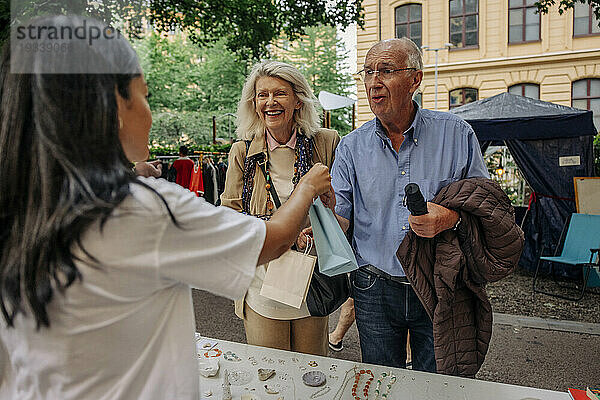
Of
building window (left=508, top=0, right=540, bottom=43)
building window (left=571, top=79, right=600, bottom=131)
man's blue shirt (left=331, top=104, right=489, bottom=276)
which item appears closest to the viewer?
man's blue shirt (left=331, top=104, right=489, bottom=276)

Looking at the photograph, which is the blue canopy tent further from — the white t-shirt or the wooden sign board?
the white t-shirt

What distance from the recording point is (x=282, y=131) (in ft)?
6.34

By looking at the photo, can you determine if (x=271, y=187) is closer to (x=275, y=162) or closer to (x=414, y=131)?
(x=275, y=162)

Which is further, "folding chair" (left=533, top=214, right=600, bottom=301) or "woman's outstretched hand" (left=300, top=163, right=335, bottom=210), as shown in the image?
"folding chair" (left=533, top=214, right=600, bottom=301)

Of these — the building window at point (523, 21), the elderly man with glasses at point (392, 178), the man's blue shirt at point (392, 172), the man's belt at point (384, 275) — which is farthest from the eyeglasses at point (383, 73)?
the building window at point (523, 21)

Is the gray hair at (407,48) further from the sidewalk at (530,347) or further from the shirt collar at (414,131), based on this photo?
the sidewalk at (530,347)

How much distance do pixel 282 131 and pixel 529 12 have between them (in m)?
4.00

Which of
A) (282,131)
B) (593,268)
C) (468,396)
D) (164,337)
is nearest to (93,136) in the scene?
(164,337)

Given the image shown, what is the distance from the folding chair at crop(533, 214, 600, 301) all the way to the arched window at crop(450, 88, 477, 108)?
2.65 m

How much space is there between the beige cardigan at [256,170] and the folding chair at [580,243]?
3758 millimetres

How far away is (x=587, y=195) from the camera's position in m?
5.16

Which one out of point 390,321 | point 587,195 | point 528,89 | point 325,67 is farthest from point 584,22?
point 325,67

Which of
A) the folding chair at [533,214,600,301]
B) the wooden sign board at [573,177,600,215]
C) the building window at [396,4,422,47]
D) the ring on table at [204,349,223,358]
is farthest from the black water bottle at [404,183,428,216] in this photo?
the wooden sign board at [573,177,600,215]

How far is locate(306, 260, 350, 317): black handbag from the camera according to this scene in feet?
5.90
